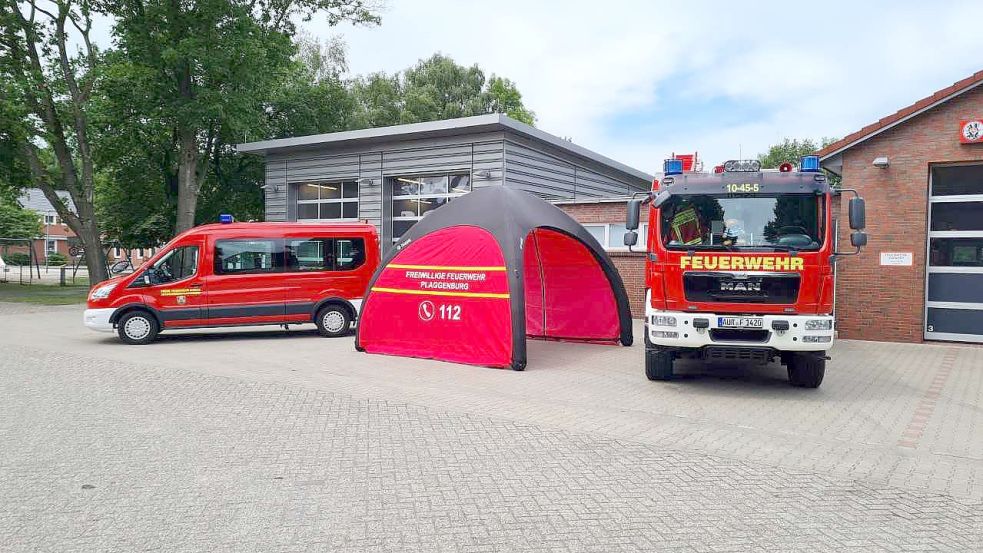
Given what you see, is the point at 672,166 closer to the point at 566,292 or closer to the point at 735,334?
the point at 735,334

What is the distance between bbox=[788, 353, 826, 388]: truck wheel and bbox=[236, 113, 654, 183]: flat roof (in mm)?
10516

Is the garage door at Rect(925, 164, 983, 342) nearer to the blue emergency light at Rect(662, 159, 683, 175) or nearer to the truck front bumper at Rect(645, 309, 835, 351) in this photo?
the truck front bumper at Rect(645, 309, 835, 351)

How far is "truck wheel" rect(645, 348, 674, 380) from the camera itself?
348 inches

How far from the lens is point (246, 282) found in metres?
13.3

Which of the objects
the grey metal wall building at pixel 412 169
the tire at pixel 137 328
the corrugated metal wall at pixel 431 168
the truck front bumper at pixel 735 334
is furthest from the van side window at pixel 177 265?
the truck front bumper at pixel 735 334

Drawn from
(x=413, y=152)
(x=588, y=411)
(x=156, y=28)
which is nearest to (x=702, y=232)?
(x=588, y=411)

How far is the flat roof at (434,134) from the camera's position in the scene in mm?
17781

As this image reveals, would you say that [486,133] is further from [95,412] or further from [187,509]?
[187,509]

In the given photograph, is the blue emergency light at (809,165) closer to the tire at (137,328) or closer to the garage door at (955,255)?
the garage door at (955,255)

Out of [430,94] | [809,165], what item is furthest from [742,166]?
[430,94]

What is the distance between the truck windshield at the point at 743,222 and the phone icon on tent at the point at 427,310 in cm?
407

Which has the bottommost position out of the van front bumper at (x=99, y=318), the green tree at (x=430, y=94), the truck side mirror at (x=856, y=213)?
the van front bumper at (x=99, y=318)

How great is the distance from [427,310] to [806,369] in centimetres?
561

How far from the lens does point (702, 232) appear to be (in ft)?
27.8
